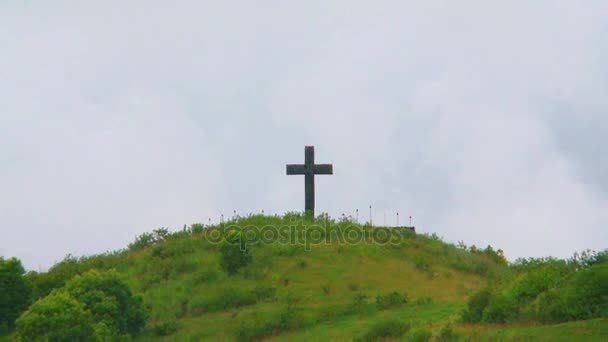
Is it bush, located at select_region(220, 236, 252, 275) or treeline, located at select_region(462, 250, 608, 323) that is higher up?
bush, located at select_region(220, 236, 252, 275)

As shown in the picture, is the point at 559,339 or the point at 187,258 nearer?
the point at 559,339

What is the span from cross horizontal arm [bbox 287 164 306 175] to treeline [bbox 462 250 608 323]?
19964 mm

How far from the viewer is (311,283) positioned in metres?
44.4

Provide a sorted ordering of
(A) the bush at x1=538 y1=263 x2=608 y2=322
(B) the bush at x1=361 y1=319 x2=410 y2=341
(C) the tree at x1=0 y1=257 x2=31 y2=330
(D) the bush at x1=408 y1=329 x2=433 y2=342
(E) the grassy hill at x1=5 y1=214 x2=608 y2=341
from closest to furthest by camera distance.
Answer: (A) the bush at x1=538 y1=263 x2=608 y2=322 < (D) the bush at x1=408 y1=329 x2=433 y2=342 < (B) the bush at x1=361 y1=319 x2=410 y2=341 < (E) the grassy hill at x1=5 y1=214 x2=608 y2=341 < (C) the tree at x1=0 y1=257 x2=31 y2=330

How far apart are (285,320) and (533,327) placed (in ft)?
40.4

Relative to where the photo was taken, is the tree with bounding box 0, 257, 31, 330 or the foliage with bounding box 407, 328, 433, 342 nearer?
the foliage with bounding box 407, 328, 433, 342

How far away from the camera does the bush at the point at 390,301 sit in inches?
1569

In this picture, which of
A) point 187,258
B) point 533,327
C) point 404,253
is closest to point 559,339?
point 533,327

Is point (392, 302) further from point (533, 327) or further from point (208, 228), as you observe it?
point (208, 228)

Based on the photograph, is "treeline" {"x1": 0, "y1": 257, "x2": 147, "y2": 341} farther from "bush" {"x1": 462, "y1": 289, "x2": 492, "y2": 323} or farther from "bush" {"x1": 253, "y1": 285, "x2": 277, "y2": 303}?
"bush" {"x1": 462, "y1": 289, "x2": 492, "y2": 323}

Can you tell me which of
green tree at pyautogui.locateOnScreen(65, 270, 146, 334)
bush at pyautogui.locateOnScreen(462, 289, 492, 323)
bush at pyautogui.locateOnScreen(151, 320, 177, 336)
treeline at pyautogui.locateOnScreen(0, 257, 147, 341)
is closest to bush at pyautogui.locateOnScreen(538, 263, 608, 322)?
bush at pyautogui.locateOnScreen(462, 289, 492, 323)

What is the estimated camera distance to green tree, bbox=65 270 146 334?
37.2 meters

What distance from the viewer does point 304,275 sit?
45.6 meters

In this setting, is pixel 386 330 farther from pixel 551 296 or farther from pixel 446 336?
pixel 551 296
